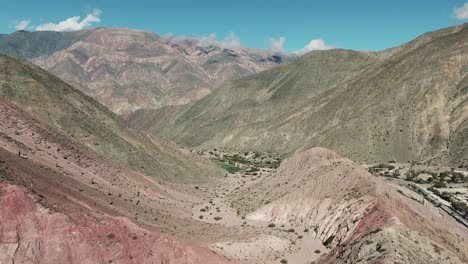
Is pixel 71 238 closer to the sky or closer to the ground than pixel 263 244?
closer to the sky

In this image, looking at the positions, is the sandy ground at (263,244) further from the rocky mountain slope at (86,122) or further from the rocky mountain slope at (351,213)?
the rocky mountain slope at (86,122)

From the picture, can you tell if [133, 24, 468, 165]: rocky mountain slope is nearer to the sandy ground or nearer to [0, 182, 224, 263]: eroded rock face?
the sandy ground

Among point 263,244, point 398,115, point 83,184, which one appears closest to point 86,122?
point 83,184

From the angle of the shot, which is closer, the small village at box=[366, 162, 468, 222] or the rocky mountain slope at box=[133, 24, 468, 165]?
the small village at box=[366, 162, 468, 222]

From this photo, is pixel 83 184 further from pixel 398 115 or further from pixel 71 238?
pixel 398 115

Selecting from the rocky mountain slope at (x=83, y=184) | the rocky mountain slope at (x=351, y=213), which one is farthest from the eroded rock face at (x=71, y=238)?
the rocky mountain slope at (x=351, y=213)

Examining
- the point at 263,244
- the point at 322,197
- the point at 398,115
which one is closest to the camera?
the point at 263,244

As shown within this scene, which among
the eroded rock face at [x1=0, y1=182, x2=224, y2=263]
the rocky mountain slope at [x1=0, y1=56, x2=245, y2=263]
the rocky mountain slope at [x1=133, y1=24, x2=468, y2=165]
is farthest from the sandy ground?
the rocky mountain slope at [x1=133, y1=24, x2=468, y2=165]
